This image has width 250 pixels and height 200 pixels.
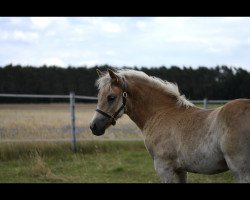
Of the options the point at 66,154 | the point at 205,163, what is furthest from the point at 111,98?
the point at 66,154

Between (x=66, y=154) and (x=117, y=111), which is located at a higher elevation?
(x=117, y=111)

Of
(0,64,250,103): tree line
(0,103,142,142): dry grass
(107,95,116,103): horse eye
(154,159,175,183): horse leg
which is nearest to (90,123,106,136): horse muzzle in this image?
(107,95,116,103): horse eye

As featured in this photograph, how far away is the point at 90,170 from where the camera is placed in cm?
845

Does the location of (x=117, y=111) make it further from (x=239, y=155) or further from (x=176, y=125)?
(x=239, y=155)

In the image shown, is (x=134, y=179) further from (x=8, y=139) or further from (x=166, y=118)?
(x=8, y=139)

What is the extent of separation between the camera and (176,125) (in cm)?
416

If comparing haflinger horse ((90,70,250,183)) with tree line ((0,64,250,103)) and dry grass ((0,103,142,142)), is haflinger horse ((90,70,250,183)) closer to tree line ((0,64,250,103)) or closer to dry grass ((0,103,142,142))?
dry grass ((0,103,142,142))

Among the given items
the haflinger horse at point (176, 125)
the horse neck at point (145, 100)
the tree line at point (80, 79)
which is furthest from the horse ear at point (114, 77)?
the tree line at point (80, 79)

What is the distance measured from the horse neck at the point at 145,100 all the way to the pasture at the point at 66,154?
297 centimetres

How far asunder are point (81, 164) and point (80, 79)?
1774 cm

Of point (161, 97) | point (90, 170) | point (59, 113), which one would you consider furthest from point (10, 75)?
point (161, 97)

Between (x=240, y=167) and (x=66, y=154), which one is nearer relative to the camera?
(x=240, y=167)

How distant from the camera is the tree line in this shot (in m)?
22.5
